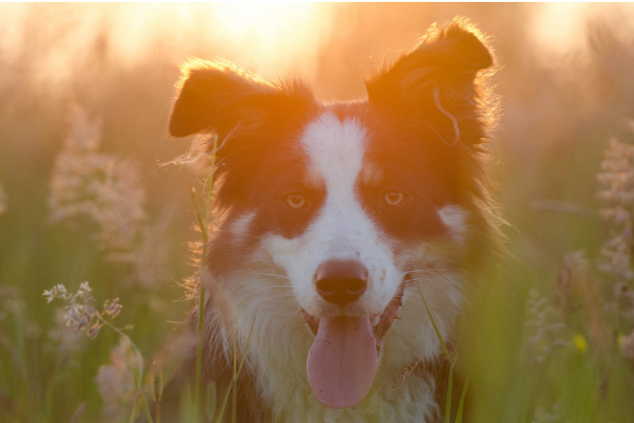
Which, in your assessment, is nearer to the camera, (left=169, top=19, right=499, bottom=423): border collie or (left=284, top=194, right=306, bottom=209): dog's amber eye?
(left=169, top=19, right=499, bottom=423): border collie

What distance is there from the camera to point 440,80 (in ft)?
8.52

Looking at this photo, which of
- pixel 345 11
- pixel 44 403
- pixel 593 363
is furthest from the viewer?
pixel 345 11

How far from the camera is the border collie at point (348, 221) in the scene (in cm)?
233

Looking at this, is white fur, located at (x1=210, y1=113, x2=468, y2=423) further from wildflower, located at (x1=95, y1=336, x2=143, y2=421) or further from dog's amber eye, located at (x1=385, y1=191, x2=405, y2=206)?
wildflower, located at (x1=95, y1=336, x2=143, y2=421)

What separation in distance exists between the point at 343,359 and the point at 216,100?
1.38 metres

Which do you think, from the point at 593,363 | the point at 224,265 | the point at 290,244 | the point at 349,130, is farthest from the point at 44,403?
the point at 593,363

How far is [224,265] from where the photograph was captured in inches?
110

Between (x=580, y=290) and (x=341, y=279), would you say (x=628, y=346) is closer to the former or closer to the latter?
(x=580, y=290)

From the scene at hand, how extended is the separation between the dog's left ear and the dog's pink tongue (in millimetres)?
1045

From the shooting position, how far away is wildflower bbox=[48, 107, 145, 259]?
3.38 m

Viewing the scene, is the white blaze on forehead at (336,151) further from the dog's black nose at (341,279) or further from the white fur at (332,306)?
the dog's black nose at (341,279)

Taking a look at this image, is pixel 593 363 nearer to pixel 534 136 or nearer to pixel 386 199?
pixel 386 199

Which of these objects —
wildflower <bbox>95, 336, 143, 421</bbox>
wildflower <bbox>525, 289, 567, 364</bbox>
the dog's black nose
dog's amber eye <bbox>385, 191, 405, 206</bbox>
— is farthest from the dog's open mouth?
wildflower <bbox>95, 336, 143, 421</bbox>

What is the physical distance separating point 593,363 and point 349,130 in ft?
5.80
